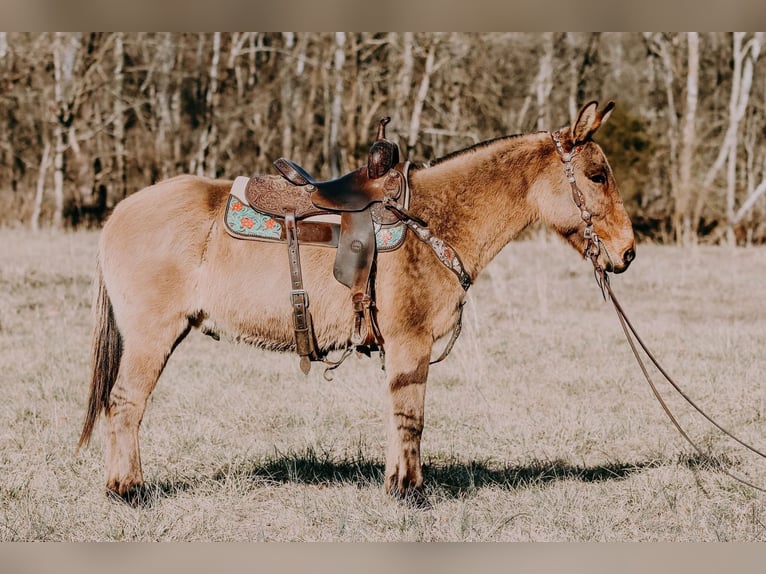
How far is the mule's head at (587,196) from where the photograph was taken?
4742mm

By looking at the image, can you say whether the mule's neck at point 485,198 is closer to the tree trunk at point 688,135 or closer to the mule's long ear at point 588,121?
the mule's long ear at point 588,121

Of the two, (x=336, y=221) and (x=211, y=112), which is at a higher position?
(x=211, y=112)

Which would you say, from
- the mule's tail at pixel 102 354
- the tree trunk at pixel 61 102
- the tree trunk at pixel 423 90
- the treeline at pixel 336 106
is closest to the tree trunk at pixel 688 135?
the treeline at pixel 336 106

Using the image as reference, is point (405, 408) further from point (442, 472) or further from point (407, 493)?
point (442, 472)

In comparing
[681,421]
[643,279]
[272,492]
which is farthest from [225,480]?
[643,279]

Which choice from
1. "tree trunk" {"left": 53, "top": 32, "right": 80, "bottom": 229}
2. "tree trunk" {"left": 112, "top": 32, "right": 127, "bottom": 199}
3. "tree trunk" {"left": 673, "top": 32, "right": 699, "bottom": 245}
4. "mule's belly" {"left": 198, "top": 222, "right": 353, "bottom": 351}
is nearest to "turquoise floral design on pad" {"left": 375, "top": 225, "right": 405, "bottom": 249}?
"mule's belly" {"left": 198, "top": 222, "right": 353, "bottom": 351}

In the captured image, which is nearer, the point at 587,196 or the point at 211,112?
the point at 587,196

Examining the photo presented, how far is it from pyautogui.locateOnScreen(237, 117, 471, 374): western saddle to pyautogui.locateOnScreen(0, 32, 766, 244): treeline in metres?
14.0

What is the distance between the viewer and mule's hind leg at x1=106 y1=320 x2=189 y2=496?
4668mm

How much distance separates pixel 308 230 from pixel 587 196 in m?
1.69

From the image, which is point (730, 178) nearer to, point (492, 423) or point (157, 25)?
point (492, 423)

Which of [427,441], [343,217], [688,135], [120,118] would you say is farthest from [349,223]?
[120,118]

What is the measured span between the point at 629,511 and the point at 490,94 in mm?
19528

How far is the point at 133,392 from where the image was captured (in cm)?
468
